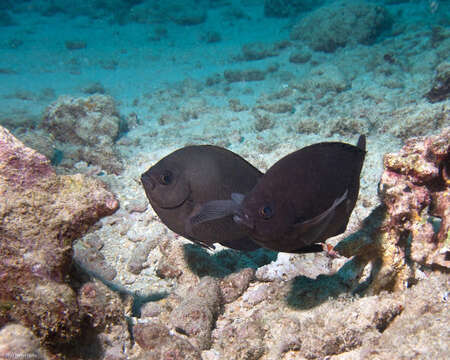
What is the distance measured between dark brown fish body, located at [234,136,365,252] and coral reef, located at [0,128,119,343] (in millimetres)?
1188

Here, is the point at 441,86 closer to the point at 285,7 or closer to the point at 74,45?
the point at 285,7

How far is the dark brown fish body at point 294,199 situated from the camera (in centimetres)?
175

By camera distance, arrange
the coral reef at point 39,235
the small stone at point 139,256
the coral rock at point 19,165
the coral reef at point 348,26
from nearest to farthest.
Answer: the coral reef at point 39,235 → the coral rock at point 19,165 → the small stone at point 139,256 → the coral reef at point 348,26

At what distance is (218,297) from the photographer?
2857 millimetres

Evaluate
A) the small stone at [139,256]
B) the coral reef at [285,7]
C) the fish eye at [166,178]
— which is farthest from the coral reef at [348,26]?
the fish eye at [166,178]

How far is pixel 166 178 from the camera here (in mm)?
2467

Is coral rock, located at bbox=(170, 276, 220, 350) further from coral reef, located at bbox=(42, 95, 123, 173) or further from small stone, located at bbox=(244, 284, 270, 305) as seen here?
coral reef, located at bbox=(42, 95, 123, 173)

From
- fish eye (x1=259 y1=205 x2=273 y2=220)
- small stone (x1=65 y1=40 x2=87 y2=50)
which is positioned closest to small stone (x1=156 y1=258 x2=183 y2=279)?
fish eye (x1=259 y1=205 x2=273 y2=220)

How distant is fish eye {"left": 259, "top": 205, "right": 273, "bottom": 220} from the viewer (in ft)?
5.70

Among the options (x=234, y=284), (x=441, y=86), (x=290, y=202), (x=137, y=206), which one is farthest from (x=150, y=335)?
(x=441, y=86)

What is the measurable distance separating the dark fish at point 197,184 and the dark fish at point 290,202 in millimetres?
634

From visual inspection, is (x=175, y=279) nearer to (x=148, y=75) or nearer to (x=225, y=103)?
(x=225, y=103)

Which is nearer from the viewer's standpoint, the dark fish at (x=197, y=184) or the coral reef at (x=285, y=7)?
the dark fish at (x=197, y=184)

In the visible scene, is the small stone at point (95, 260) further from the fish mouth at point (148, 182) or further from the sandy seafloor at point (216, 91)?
the fish mouth at point (148, 182)
